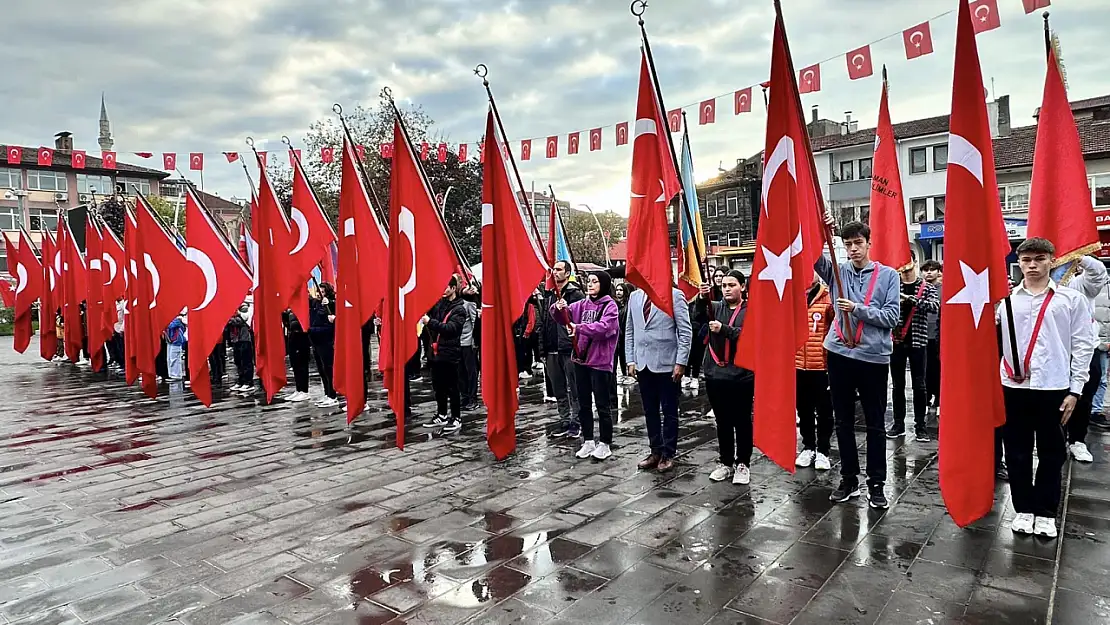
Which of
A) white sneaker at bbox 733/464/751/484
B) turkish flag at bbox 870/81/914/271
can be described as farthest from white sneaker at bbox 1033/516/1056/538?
turkish flag at bbox 870/81/914/271

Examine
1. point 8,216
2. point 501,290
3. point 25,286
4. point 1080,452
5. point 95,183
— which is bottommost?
point 1080,452

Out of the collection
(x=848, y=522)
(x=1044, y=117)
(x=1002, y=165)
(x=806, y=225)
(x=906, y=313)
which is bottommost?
(x=848, y=522)

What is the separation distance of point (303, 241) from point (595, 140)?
668 centimetres

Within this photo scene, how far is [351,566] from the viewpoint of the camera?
4.64 metres

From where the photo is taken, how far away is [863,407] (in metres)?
5.58

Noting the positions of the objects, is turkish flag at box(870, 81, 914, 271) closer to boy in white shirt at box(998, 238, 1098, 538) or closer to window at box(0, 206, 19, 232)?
boy in white shirt at box(998, 238, 1098, 538)

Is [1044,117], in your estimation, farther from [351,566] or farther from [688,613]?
[351,566]

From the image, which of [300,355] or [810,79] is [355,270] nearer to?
[300,355]

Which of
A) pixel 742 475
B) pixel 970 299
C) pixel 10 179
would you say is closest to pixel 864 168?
pixel 742 475

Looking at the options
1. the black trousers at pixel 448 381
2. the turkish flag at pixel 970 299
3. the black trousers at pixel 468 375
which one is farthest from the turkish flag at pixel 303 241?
the turkish flag at pixel 970 299

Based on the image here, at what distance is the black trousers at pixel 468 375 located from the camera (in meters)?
10.3

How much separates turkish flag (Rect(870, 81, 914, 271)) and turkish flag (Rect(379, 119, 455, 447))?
4726mm

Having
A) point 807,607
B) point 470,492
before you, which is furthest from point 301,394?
point 807,607

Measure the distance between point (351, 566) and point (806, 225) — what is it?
150 inches
